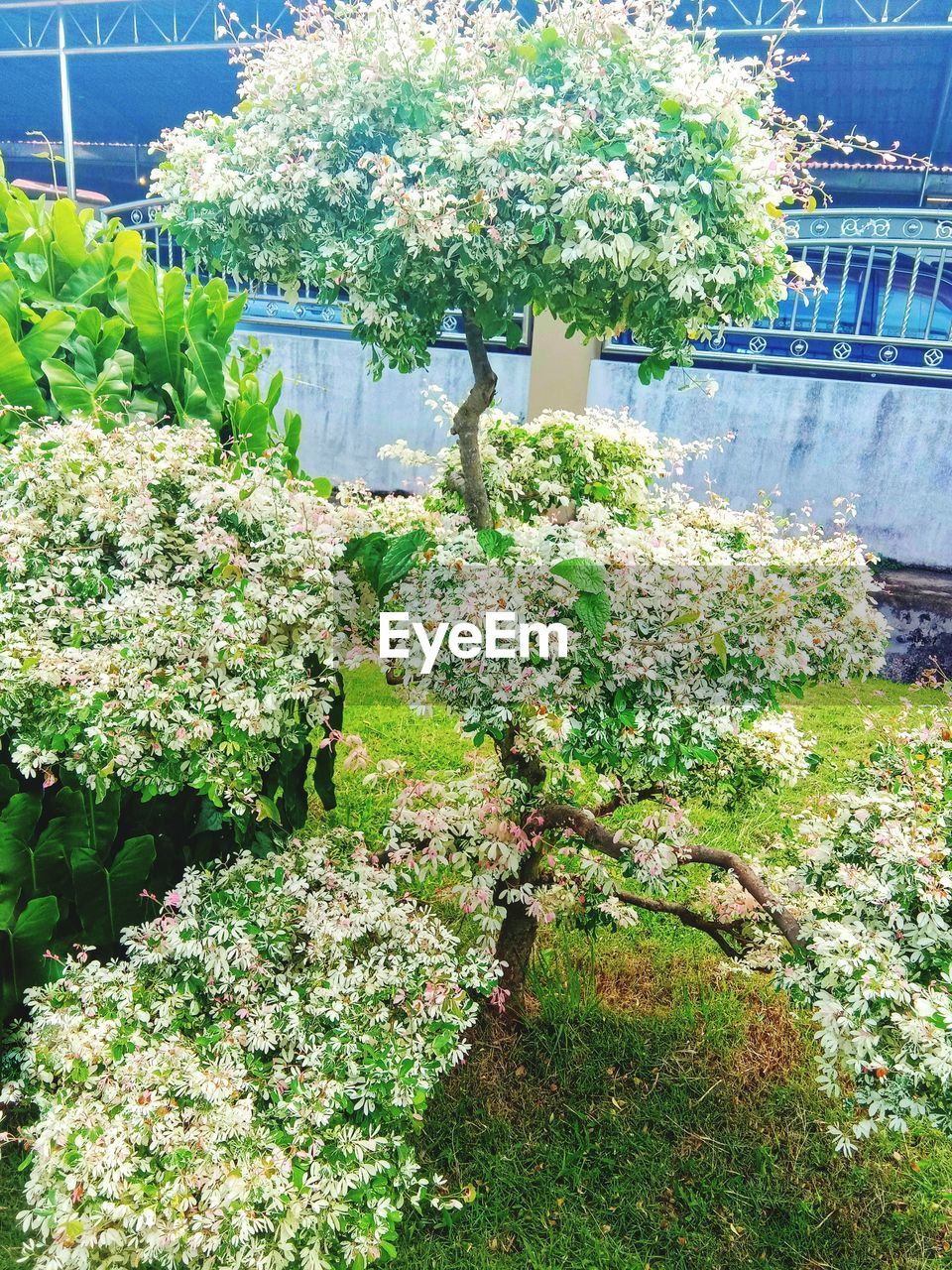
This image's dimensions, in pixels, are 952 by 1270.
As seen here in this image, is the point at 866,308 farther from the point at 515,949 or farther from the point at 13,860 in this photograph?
the point at 13,860

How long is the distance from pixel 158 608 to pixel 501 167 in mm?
1082

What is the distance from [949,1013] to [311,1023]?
3.78ft

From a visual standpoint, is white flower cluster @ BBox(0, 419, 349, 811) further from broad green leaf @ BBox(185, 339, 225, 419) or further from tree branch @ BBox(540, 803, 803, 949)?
tree branch @ BBox(540, 803, 803, 949)

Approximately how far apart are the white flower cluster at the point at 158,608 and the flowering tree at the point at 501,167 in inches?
20.4

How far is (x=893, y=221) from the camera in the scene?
167 inches

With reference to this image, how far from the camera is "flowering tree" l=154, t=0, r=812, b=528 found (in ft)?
5.48

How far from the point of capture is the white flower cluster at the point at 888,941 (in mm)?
1462

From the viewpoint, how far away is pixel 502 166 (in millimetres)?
1713

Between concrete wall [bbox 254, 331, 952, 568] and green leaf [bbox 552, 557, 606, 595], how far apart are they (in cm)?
337

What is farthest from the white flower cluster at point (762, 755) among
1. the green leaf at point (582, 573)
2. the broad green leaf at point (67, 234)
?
the broad green leaf at point (67, 234)

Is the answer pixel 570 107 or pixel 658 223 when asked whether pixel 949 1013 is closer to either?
pixel 658 223

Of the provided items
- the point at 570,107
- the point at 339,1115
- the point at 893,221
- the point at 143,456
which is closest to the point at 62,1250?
the point at 339,1115

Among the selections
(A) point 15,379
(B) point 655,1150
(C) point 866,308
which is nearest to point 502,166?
(A) point 15,379

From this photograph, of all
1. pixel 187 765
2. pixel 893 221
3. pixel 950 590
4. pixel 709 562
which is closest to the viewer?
pixel 187 765
